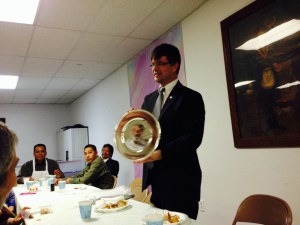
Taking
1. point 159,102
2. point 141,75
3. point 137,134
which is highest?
point 141,75

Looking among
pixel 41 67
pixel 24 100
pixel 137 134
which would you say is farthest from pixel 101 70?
pixel 137 134

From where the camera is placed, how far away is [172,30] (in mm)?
3242

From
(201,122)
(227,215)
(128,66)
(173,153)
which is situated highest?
(128,66)

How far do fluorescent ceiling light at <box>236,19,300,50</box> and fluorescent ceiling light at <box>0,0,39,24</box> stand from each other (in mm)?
1888

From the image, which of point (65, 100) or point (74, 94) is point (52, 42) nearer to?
point (74, 94)

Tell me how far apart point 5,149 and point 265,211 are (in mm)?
1343

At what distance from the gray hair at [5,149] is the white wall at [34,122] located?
663 cm

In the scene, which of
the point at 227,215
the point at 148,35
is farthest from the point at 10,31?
the point at 227,215

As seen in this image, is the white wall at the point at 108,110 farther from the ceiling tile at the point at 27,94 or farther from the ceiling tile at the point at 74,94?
the ceiling tile at the point at 27,94

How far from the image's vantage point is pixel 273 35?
6.68 ft

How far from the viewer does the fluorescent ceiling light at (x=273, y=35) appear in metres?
1.89

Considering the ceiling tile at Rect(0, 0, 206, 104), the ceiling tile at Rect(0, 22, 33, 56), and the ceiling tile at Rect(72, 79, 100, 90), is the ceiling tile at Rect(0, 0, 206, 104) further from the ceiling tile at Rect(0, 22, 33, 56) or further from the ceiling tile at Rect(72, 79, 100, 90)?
the ceiling tile at Rect(72, 79, 100, 90)

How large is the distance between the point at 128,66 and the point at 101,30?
124cm

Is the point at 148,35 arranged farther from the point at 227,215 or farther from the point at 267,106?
the point at 227,215
